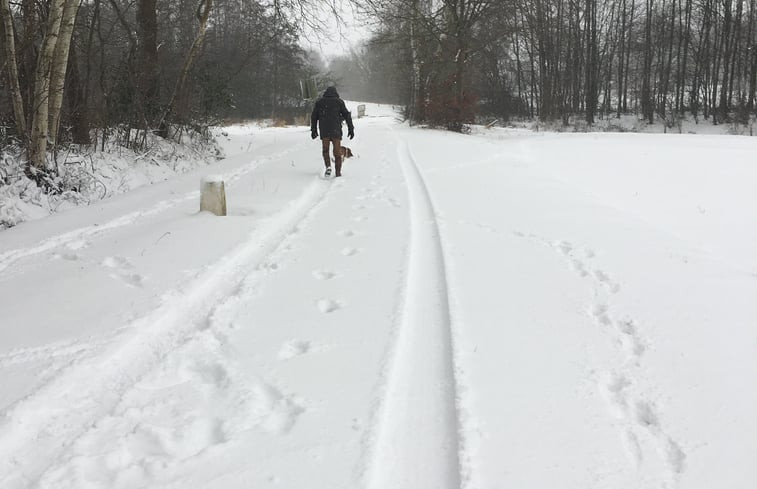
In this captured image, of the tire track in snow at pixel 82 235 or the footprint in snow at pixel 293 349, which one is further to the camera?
the tire track in snow at pixel 82 235

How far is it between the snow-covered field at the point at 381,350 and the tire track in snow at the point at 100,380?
0.05 ft

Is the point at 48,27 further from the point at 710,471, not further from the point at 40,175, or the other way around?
the point at 710,471

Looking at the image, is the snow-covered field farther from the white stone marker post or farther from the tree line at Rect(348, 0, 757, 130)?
the tree line at Rect(348, 0, 757, 130)

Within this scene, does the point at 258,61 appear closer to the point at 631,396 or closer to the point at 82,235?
the point at 82,235

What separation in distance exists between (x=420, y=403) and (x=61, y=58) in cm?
839

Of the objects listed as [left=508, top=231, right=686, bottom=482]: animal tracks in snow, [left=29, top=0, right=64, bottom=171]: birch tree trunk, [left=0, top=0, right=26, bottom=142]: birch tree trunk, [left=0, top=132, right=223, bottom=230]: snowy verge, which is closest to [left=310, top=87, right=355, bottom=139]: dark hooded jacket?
[left=0, top=132, right=223, bottom=230]: snowy verge

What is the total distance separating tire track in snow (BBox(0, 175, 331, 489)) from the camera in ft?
8.46

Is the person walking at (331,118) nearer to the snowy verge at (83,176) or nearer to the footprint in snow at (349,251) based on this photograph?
the snowy verge at (83,176)

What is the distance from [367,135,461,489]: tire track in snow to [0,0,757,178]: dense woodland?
24.0 feet

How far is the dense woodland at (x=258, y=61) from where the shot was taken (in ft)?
29.4

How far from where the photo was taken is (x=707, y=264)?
200 inches

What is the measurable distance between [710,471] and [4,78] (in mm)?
10694

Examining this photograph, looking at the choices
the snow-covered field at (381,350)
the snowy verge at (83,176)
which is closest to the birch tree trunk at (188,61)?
the snowy verge at (83,176)

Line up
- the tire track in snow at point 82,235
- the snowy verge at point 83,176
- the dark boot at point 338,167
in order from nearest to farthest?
1. the tire track in snow at point 82,235
2. the snowy verge at point 83,176
3. the dark boot at point 338,167
